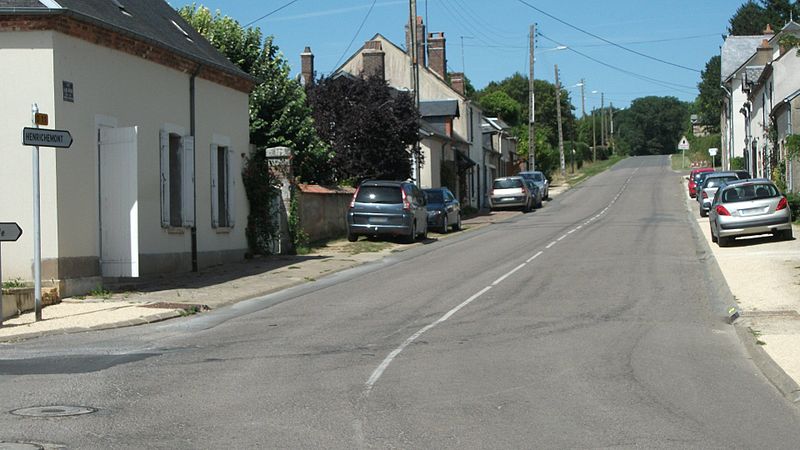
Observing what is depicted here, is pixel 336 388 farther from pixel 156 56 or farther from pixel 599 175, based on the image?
pixel 599 175

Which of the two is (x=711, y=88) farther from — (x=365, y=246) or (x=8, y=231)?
(x=8, y=231)

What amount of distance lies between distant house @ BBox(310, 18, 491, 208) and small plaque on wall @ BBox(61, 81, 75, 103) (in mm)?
30167

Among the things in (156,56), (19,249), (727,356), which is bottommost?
(727,356)

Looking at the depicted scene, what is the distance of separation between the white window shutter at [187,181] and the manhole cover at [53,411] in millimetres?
12975

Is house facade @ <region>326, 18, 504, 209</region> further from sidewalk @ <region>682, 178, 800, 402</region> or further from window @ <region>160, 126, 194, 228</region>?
window @ <region>160, 126, 194, 228</region>

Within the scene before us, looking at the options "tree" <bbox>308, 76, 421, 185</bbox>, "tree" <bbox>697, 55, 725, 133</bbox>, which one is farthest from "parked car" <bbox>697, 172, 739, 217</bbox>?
"tree" <bbox>697, 55, 725, 133</bbox>

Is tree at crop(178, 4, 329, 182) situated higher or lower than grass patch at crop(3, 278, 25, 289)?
higher

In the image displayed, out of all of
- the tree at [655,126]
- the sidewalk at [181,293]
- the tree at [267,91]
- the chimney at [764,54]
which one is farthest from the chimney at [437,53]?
the tree at [655,126]

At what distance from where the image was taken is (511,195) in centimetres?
4850

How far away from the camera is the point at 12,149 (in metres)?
16.1

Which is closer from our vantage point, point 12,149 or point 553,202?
point 12,149

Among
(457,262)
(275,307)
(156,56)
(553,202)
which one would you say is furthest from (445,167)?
(275,307)

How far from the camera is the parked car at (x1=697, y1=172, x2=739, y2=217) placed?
124ft

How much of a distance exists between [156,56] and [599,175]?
74101 mm
